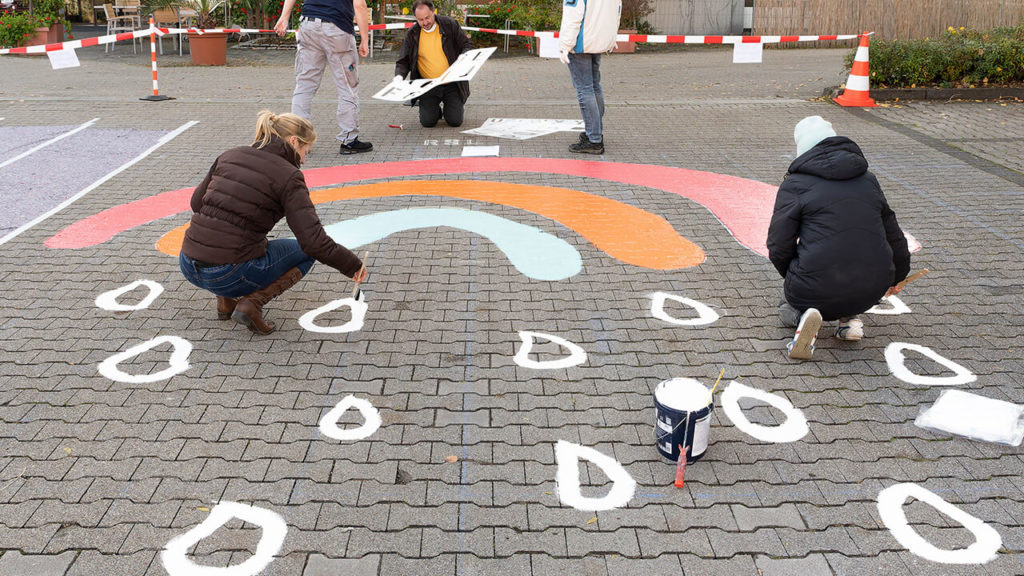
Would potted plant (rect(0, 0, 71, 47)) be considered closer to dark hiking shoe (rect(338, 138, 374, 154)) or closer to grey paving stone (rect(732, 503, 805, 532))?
dark hiking shoe (rect(338, 138, 374, 154))

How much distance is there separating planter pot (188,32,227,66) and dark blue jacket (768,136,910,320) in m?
14.5

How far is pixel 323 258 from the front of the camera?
4.57 m

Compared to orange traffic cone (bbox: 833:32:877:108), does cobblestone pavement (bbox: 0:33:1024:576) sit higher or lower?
lower

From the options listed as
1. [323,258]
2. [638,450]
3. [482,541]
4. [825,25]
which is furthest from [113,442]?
[825,25]

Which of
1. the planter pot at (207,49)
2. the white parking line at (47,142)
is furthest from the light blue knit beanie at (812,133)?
the planter pot at (207,49)

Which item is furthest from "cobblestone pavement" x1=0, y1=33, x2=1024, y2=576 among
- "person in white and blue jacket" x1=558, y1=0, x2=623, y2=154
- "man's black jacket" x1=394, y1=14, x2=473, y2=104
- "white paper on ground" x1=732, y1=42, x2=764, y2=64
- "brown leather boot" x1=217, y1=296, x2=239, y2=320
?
"white paper on ground" x1=732, y1=42, x2=764, y2=64

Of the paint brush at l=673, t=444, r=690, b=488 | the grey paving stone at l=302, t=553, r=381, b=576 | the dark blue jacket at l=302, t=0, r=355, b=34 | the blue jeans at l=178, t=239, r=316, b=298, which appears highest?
the dark blue jacket at l=302, t=0, r=355, b=34

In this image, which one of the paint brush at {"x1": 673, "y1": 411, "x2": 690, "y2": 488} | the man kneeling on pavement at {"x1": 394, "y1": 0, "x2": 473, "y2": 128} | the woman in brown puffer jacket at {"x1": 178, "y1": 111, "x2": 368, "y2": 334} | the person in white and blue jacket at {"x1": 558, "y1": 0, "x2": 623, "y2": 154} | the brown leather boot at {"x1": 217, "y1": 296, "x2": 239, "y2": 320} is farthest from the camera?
the man kneeling on pavement at {"x1": 394, "y1": 0, "x2": 473, "y2": 128}

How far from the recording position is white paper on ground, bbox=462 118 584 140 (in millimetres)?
10148

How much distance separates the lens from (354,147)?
9172 mm

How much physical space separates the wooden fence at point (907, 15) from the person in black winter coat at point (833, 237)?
58.3 ft

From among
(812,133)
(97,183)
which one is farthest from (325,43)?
(812,133)

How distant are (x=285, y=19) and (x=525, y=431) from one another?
6233mm

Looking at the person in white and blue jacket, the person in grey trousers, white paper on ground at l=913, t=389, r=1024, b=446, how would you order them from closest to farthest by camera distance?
white paper on ground at l=913, t=389, r=1024, b=446
the person in white and blue jacket
the person in grey trousers
